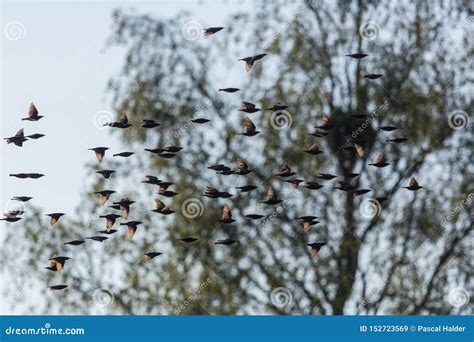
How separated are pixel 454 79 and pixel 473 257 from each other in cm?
236

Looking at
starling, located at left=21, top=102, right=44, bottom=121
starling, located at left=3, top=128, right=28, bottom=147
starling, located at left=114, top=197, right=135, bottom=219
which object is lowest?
starling, located at left=114, top=197, right=135, bottom=219

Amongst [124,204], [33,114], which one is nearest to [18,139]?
[33,114]

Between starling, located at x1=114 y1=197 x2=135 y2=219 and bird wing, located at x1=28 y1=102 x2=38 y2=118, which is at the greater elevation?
bird wing, located at x1=28 y1=102 x2=38 y2=118

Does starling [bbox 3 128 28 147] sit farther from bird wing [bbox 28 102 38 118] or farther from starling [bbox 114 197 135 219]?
starling [bbox 114 197 135 219]

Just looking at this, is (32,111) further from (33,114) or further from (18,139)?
(18,139)

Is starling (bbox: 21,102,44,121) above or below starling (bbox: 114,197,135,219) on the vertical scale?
above

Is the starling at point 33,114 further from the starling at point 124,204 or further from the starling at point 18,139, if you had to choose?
the starling at point 124,204

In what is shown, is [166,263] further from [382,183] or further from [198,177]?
[382,183]

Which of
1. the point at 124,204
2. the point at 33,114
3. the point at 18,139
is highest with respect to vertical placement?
the point at 33,114

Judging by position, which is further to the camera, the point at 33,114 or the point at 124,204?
the point at 124,204

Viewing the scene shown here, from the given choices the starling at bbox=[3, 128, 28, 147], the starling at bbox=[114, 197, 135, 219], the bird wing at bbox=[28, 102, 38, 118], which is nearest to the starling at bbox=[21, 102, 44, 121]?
the bird wing at bbox=[28, 102, 38, 118]

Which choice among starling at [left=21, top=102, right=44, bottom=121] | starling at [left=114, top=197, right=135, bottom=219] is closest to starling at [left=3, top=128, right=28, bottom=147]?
starling at [left=21, top=102, right=44, bottom=121]

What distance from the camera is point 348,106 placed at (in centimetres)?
1388

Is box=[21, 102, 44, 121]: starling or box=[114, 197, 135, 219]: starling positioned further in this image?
box=[114, 197, 135, 219]: starling
